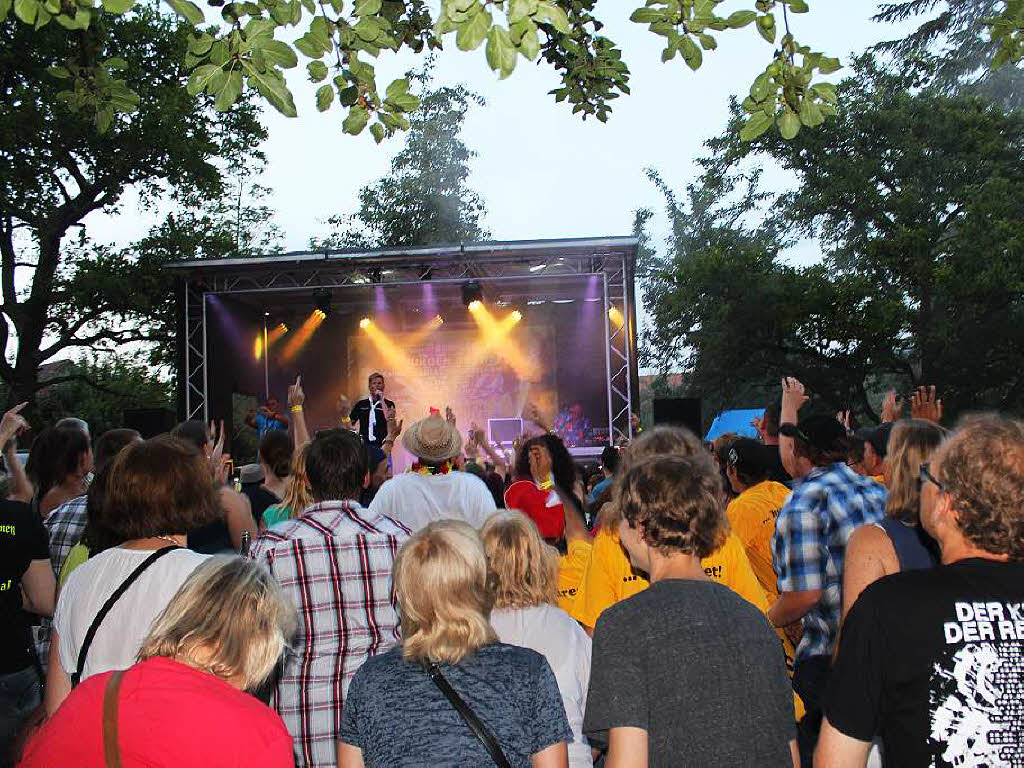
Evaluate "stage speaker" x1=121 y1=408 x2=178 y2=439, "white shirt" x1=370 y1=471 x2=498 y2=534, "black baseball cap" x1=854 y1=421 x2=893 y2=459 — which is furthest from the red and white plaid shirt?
"stage speaker" x1=121 y1=408 x2=178 y2=439

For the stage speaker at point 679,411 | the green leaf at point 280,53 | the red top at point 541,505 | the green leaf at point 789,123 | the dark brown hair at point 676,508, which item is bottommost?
the red top at point 541,505

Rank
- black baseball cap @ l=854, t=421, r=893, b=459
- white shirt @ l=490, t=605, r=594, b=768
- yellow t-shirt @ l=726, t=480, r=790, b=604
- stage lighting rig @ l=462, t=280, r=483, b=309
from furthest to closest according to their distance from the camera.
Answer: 1. stage lighting rig @ l=462, t=280, r=483, b=309
2. black baseball cap @ l=854, t=421, r=893, b=459
3. yellow t-shirt @ l=726, t=480, r=790, b=604
4. white shirt @ l=490, t=605, r=594, b=768

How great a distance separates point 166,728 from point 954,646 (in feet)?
4.52

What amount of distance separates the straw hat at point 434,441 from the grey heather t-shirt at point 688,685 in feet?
7.08

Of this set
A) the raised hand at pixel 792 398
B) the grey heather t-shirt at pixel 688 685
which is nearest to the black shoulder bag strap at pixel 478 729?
the grey heather t-shirt at pixel 688 685

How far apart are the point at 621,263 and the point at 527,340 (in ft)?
8.56

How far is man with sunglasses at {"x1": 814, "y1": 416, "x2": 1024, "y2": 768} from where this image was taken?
1.67 m

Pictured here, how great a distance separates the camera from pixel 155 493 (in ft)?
8.14

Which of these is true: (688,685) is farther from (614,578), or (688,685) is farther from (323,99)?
(323,99)

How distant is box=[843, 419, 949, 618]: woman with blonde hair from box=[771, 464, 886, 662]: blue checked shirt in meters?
0.48

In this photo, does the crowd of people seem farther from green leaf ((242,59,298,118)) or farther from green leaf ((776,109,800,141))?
green leaf ((242,59,298,118))

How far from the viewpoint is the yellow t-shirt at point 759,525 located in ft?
12.5

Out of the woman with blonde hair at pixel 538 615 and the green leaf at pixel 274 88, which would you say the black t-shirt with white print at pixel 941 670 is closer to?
the woman with blonde hair at pixel 538 615

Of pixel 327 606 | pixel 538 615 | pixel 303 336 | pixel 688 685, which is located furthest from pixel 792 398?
pixel 303 336
